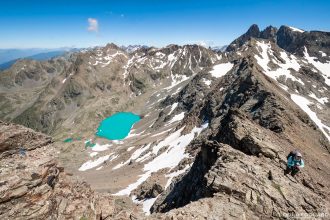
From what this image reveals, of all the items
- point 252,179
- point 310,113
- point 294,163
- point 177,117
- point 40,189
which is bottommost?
point 177,117

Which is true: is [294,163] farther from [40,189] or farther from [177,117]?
[177,117]

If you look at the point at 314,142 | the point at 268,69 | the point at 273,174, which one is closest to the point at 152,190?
the point at 314,142

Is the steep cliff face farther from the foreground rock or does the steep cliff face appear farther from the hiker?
the foreground rock

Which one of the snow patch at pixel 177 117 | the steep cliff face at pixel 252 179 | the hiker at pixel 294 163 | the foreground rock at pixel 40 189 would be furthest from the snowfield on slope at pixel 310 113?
the foreground rock at pixel 40 189

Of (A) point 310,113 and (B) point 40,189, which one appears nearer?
(B) point 40,189

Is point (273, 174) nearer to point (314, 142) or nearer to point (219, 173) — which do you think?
point (219, 173)

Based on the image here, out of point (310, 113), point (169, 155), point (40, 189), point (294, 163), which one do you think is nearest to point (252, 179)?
point (294, 163)

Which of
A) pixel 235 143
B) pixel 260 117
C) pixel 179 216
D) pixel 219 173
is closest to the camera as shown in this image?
pixel 179 216

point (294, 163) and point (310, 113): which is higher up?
point (294, 163)
